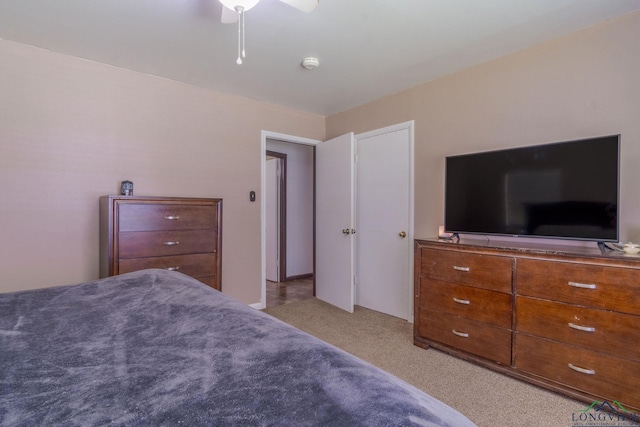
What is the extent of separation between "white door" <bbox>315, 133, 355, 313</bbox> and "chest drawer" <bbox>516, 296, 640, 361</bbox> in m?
1.78

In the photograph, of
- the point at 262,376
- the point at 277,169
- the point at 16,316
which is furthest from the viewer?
the point at 277,169

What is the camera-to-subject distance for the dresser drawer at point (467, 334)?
2090 mm

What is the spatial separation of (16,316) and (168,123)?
2293 millimetres

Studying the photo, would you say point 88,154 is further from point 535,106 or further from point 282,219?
point 535,106

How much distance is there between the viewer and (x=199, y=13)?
1.98m

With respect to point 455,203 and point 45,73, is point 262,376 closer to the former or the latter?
point 455,203

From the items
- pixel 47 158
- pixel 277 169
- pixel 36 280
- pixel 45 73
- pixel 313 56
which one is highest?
pixel 313 56

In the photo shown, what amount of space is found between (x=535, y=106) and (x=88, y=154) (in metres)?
3.64

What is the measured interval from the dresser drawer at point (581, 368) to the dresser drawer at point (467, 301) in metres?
0.17

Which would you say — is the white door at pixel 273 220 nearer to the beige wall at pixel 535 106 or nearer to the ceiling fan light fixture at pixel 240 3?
the beige wall at pixel 535 106

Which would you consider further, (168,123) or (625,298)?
(168,123)

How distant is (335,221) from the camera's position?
370cm

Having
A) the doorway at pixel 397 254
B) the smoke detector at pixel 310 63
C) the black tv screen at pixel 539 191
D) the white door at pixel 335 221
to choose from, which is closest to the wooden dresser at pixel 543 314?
the black tv screen at pixel 539 191

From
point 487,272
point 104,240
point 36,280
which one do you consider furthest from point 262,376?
point 36,280
